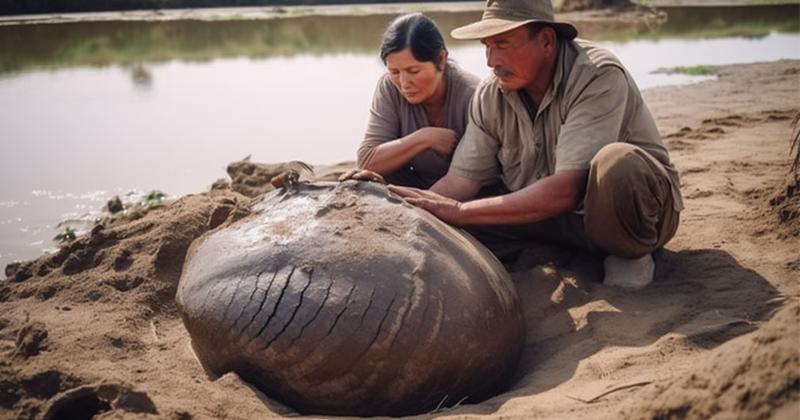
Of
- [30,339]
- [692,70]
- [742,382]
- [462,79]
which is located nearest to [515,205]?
[462,79]

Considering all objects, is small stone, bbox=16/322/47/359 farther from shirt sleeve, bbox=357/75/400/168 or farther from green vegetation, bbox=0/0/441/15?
green vegetation, bbox=0/0/441/15

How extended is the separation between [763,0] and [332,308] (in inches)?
1003

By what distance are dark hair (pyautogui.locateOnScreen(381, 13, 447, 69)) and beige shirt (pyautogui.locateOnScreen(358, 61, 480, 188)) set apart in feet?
0.77

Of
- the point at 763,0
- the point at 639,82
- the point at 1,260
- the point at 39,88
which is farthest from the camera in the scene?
the point at 763,0

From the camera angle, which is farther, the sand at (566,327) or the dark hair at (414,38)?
the dark hair at (414,38)

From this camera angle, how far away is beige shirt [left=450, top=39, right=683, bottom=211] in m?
3.34

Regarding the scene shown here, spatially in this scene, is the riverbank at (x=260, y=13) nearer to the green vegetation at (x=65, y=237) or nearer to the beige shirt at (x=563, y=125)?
the green vegetation at (x=65, y=237)

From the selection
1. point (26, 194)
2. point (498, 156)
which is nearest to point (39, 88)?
point (26, 194)

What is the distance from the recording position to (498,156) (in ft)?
12.5

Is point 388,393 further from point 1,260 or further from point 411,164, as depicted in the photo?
point 1,260

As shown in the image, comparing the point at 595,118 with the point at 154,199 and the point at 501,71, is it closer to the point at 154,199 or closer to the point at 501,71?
the point at 501,71

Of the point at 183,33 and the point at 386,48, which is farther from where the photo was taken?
the point at 183,33

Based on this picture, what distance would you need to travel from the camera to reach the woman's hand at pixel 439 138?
4.01m

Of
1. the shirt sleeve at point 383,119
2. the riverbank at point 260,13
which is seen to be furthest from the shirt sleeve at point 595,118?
the riverbank at point 260,13
